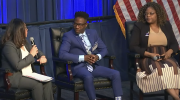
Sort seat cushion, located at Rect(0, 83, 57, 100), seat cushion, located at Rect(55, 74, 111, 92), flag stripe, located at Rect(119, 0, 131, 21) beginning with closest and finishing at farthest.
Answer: seat cushion, located at Rect(0, 83, 57, 100) → seat cushion, located at Rect(55, 74, 111, 92) → flag stripe, located at Rect(119, 0, 131, 21)

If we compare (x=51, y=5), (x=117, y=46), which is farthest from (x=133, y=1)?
(x=51, y=5)

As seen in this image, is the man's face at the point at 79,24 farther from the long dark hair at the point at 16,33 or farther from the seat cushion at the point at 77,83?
the long dark hair at the point at 16,33

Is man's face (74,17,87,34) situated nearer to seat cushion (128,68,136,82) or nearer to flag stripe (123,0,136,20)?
seat cushion (128,68,136,82)

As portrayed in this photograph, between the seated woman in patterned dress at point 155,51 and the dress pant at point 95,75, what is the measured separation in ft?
1.11

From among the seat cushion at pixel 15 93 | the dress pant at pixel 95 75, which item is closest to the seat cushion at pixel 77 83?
the dress pant at pixel 95 75

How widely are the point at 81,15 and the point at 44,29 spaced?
145 cm

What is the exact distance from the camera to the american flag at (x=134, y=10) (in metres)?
5.97

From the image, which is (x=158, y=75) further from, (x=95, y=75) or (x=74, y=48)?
(x=74, y=48)

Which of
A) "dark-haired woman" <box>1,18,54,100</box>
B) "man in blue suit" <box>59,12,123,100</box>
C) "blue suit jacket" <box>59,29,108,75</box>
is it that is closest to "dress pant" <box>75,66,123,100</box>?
"man in blue suit" <box>59,12,123,100</box>

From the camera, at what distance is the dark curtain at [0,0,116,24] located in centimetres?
548

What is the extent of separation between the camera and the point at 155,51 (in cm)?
468

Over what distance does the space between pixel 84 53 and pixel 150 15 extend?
1031 mm

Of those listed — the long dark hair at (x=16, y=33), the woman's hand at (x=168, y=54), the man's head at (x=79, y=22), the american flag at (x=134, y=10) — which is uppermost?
the american flag at (x=134, y=10)

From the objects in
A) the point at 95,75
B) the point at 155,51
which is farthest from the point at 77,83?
the point at 155,51
